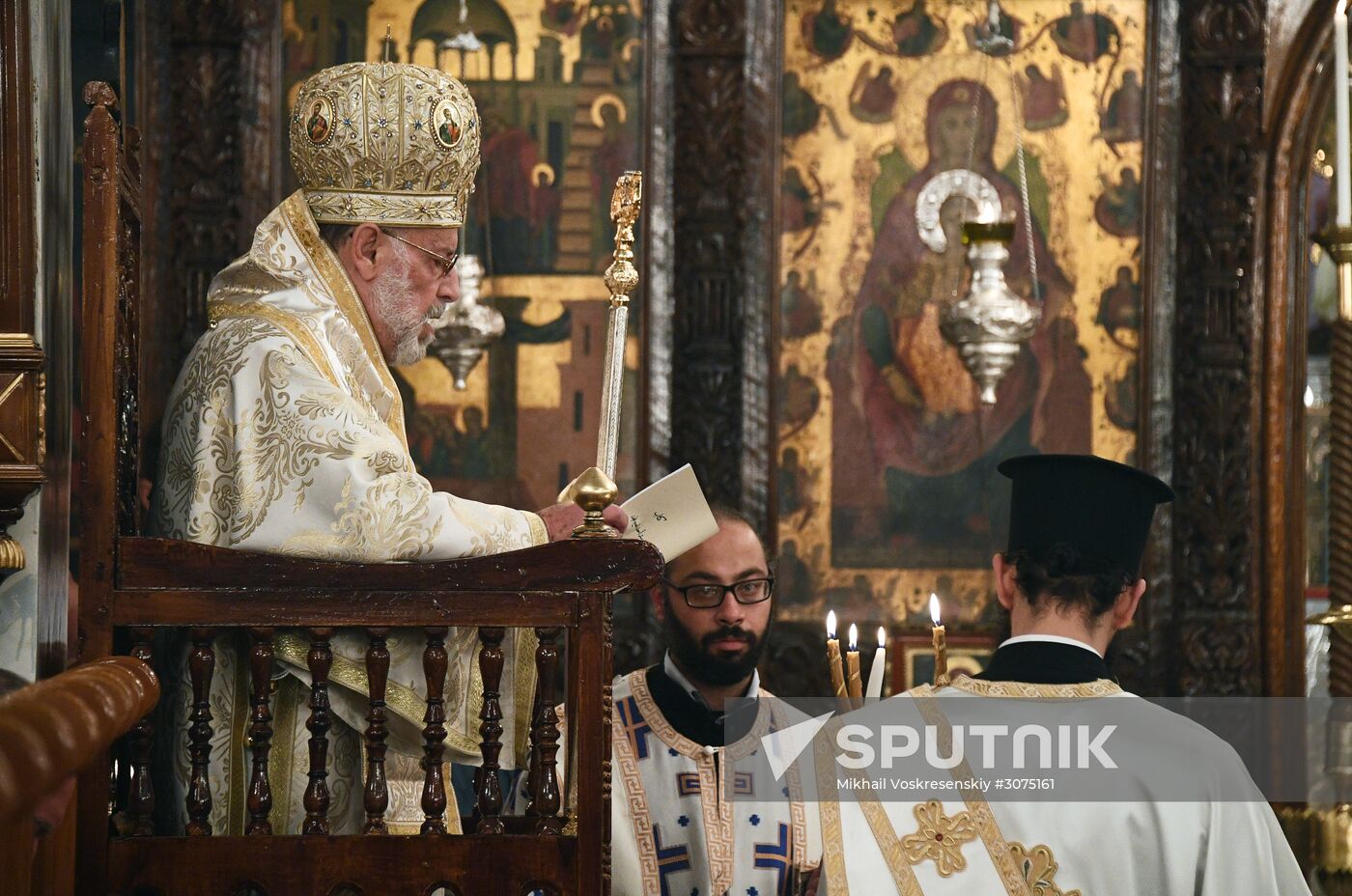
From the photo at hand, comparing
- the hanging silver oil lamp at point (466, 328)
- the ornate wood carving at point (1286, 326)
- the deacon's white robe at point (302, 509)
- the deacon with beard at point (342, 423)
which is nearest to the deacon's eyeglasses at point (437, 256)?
the deacon with beard at point (342, 423)

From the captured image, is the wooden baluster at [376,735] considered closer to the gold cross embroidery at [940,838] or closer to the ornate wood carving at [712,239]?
the gold cross embroidery at [940,838]

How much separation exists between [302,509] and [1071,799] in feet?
4.93

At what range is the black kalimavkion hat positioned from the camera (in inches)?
134

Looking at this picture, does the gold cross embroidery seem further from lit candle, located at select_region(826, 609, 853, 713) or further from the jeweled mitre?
the jeweled mitre

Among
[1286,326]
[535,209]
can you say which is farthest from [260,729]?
[1286,326]

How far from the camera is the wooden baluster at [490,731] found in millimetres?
2967


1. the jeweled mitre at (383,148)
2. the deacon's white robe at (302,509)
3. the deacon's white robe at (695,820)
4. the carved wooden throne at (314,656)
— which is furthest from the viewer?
the deacon's white robe at (695,820)

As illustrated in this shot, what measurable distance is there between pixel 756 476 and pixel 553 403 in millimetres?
773

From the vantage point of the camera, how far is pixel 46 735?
177 cm

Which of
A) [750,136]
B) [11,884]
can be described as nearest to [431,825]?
[11,884]

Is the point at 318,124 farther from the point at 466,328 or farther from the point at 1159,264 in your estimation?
the point at 1159,264

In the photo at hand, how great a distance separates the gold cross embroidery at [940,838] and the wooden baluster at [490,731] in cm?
80

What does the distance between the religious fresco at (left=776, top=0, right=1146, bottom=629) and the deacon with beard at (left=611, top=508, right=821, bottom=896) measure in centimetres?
192

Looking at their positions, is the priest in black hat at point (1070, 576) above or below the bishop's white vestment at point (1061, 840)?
above
